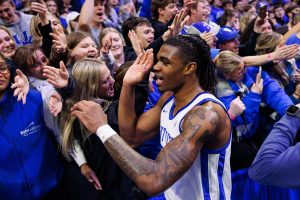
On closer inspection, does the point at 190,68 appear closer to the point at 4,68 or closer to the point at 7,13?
the point at 4,68

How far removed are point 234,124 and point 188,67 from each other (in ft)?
4.64

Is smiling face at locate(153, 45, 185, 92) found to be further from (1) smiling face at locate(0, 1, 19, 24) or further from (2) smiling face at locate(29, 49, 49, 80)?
(1) smiling face at locate(0, 1, 19, 24)

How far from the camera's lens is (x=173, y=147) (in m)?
1.67

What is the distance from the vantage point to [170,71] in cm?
194

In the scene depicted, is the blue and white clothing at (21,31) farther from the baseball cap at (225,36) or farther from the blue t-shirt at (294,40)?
the blue t-shirt at (294,40)

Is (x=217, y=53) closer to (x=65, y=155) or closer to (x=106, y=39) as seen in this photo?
(x=106, y=39)

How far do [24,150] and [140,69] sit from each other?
936mm

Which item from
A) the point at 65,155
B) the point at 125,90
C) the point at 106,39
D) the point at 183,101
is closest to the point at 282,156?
the point at 183,101

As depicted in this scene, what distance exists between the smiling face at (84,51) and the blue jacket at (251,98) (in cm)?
117

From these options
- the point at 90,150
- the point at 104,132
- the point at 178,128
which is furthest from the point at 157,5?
the point at 104,132

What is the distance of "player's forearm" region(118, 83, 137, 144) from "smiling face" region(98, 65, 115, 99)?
2.29 ft

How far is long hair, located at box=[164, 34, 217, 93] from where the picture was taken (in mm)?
1982

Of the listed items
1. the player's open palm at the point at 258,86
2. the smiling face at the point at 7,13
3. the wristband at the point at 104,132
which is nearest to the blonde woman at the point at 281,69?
the player's open palm at the point at 258,86

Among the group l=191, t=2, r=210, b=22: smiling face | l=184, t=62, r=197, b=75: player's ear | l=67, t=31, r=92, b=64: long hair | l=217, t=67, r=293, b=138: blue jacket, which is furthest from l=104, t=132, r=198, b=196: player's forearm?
l=191, t=2, r=210, b=22: smiling face
